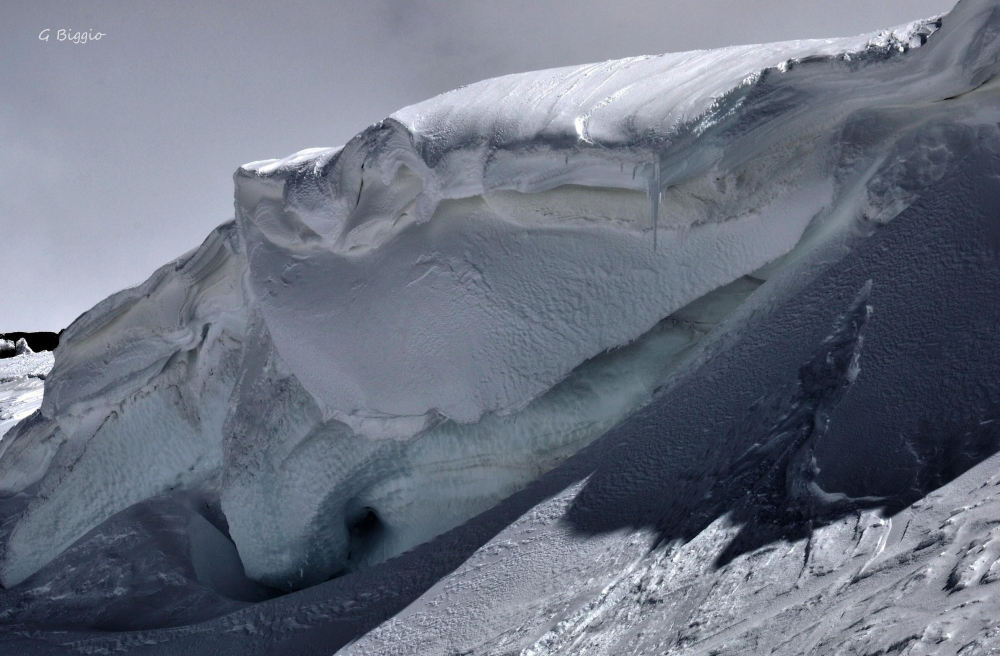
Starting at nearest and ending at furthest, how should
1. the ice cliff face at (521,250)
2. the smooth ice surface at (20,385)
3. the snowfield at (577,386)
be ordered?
1. the snowfield at (577,386)
2. the ice cliff face at (521,250)
3. the smooth ice surface at (20,385)

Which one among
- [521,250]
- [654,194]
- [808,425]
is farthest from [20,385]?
[808,425]

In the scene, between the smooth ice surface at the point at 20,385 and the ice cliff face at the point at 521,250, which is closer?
the ice cliff face at the point at 521,250

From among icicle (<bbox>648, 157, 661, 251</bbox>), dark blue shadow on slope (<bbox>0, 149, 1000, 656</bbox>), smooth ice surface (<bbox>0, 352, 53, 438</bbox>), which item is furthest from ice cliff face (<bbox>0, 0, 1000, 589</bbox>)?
smooth ice surface (<bbox>0, 352, 53, 438</bbox>)

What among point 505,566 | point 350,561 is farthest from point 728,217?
point 350,561

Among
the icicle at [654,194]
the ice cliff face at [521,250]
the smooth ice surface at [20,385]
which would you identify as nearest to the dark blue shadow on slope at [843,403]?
the ice cliff face at [521,250]

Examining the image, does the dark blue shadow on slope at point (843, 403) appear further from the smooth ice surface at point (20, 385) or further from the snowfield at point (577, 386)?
the smooth ice surface at point (20, 385)

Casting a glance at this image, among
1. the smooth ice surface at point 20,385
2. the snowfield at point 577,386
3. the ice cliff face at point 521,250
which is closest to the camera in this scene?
the snowfield at point 577,386

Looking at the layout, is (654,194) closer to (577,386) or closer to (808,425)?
(577,386)

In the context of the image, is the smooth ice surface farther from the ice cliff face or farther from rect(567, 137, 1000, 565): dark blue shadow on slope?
rect(567, 137, 1000, 565): dark blue shadow on slope

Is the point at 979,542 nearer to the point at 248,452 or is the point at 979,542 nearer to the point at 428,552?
the point at 428,552
